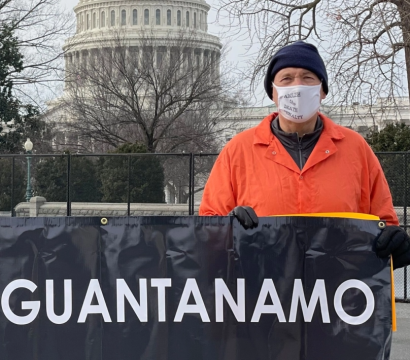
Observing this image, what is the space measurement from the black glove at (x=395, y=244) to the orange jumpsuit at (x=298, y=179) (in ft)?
0.56

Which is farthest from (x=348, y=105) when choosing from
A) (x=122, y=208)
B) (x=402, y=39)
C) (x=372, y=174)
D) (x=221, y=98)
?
(x=221, y=98)

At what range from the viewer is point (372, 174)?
10.1ft

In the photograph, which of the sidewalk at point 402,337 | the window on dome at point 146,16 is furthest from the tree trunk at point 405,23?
the window on dome at point 146,16

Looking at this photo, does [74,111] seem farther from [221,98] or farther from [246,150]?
[246,150]

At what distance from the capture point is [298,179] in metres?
2.99

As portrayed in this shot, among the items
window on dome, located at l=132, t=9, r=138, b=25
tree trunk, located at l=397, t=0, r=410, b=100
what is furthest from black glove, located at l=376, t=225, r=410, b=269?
window on dome, located at l=132, t=9, r=138, b=25

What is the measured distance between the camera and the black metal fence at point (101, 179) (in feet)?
35.5

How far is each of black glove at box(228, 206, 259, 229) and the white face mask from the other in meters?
0.43

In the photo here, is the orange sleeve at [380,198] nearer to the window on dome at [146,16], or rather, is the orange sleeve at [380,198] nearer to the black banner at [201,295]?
the black banner at [201,295]

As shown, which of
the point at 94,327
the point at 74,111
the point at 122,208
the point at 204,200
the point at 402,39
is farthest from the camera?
the point at 74,111

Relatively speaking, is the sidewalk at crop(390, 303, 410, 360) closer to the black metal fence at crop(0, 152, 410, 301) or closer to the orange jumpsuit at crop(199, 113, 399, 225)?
the black metal fence at crop(0, 152, 410, 301)

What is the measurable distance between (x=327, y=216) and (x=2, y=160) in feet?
30.6

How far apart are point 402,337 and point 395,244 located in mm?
4602

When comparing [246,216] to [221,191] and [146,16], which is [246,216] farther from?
[146,16]
